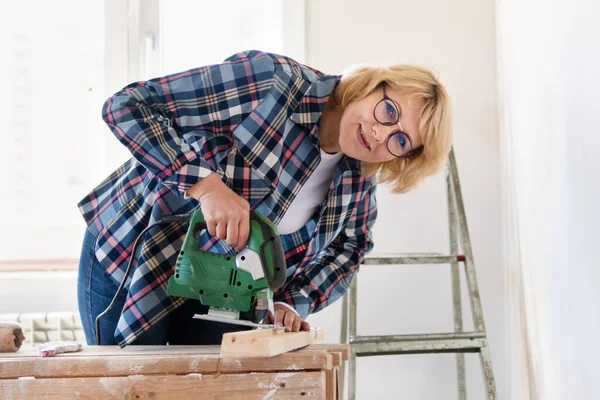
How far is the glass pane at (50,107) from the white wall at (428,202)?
2.92ft

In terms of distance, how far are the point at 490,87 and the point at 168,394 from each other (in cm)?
182

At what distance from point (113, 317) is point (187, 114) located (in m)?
0.43

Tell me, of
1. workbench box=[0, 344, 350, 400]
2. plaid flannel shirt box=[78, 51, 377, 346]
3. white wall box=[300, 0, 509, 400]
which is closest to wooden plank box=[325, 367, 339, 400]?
workbench box=[0, 344, 350, 400]

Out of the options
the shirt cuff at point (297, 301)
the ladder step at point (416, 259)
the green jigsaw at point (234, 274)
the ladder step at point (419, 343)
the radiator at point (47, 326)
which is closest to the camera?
the green jigsaw at point (234, 274)

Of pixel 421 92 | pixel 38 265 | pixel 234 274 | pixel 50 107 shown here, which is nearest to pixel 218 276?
pixel 234 274

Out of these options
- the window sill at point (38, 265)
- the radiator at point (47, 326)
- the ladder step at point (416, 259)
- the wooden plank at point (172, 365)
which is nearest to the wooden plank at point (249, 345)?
the wooden plank at point (172, 365)

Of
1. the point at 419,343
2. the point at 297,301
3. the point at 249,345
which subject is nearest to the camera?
the point at 249,345

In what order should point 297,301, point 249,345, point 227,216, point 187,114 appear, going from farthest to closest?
point 297,301
point 187,114
point 227,216
point 249,345

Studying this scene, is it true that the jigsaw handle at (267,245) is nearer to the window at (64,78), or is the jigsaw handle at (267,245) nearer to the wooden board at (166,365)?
the wooden board at (166,365)

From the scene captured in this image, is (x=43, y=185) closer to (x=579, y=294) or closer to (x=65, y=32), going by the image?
(x=65, y=32)

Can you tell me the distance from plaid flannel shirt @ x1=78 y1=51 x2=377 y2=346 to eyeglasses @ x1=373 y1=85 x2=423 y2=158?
0.39 ft

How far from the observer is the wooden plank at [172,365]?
97 centimetres

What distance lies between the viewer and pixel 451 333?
2.03 m

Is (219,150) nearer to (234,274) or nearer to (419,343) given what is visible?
(234,274)
